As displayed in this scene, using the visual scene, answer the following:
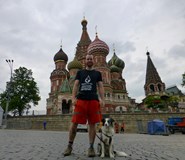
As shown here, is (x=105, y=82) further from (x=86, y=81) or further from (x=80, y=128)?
(x=86, y=81)

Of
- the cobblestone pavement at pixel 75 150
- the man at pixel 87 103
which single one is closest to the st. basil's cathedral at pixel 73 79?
the cobblestone pavement at pixel 75 150

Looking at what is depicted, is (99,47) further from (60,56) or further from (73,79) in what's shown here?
(60,56)

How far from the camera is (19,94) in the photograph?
32188 millimetres

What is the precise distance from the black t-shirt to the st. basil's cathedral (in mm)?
27416

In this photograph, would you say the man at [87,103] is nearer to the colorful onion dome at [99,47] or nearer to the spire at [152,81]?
the colorful onion dome at [99,47]

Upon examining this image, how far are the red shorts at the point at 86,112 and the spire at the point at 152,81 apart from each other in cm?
5311

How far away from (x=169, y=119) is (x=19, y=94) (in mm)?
27314

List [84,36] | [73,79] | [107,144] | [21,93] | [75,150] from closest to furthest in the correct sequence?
[107,144], [75,150], [21,93], [73,79], [84,36]

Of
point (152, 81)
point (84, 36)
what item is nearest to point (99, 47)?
point (84, 36)

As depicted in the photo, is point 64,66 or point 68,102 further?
point 64,66

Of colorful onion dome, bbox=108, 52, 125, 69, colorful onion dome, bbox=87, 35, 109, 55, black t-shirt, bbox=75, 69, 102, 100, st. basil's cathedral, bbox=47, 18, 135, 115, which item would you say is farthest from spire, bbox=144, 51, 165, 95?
black t-shirt, bbox=75, 69, 102, 100

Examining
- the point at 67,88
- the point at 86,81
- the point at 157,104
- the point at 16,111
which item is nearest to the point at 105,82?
the point at 67,88

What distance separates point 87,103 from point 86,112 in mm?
204

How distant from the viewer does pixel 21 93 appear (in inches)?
1271
